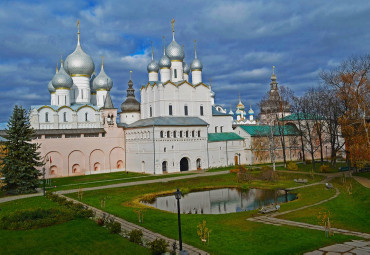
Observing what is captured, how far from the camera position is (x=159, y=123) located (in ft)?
117

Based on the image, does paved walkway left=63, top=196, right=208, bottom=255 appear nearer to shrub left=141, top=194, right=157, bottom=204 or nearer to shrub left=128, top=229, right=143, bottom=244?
shrub left=128, top=229, right=143, bottom=244

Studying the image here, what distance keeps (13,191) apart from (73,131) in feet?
44.7

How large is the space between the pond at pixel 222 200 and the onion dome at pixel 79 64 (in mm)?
27274

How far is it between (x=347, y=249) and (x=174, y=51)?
3553 cm

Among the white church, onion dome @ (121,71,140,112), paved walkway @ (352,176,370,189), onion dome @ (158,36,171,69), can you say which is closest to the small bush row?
the white church

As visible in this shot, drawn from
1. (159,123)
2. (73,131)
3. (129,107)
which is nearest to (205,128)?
(159,123)

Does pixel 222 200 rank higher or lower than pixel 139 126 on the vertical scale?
lower

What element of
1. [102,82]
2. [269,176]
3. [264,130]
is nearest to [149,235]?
[269,176]

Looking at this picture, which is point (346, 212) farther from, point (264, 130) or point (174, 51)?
Result: point (174, 51)

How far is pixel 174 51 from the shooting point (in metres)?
42.4

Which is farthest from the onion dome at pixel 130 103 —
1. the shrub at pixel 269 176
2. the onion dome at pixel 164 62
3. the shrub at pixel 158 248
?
the shrub at pixel 158 248

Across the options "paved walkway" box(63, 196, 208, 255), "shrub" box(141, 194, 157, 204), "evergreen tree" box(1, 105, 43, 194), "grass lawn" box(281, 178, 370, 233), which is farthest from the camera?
"evergreen tree" box(1, 105, 43, 194)

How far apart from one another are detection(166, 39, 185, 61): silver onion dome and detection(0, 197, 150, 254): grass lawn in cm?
3036

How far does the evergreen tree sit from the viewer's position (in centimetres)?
2449
